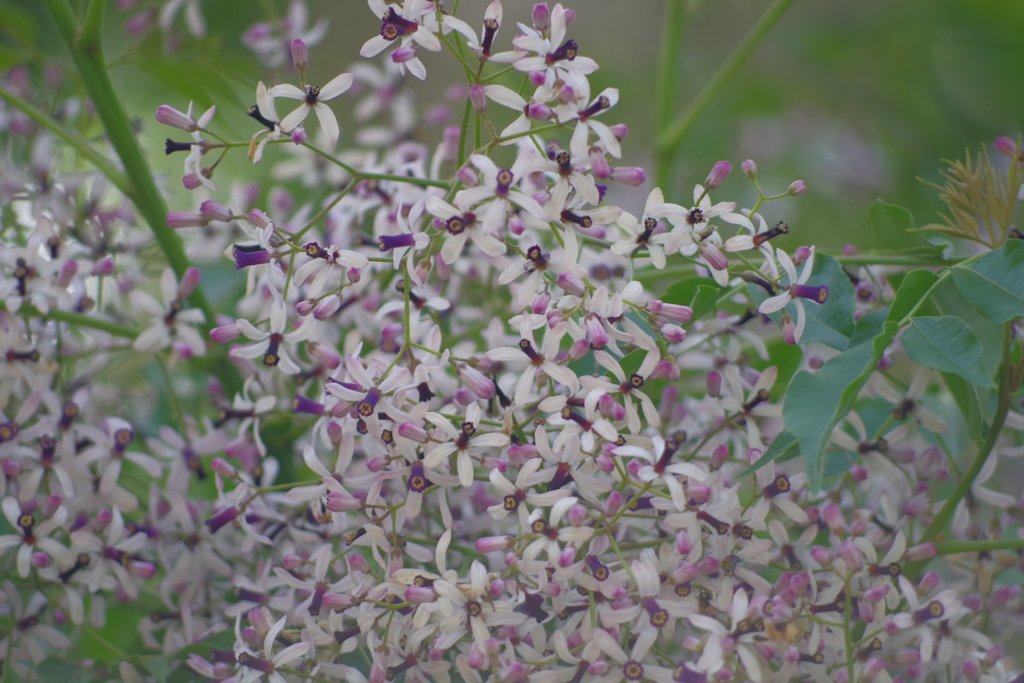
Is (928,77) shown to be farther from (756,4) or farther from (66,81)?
(66,81)

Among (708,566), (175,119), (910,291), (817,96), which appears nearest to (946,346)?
(910,291)

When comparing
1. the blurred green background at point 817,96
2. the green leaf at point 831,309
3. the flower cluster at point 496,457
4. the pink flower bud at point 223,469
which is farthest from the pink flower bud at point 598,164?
the blurred green background at point 817,96

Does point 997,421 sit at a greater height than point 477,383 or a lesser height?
greater

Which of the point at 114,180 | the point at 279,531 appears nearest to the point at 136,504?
the point at 279,531

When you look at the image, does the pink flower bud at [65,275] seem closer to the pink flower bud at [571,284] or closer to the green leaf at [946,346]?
the pink flower bud at [571,284]

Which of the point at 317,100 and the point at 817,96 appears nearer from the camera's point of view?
the point at 317,100

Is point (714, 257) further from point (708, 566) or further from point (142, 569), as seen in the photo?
point (142, 569)
